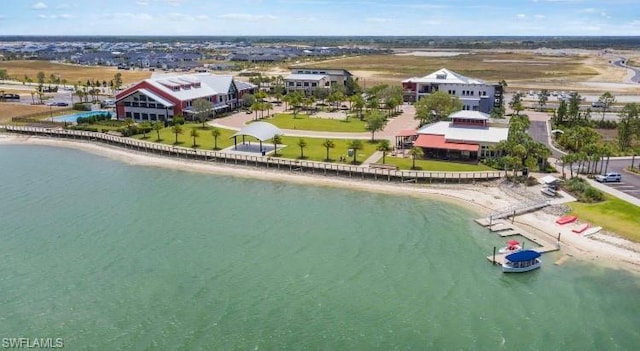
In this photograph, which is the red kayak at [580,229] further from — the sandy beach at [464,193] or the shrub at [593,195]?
the shrub at [593,195]

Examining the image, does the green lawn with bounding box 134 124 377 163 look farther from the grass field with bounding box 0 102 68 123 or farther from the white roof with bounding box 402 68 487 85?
→ the white roof with bounding box 402 68 487 85

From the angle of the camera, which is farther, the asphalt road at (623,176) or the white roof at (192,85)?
the white roof at (192,85)

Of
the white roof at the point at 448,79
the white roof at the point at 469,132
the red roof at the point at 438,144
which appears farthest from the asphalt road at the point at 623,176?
the white roof at the point at 448,79

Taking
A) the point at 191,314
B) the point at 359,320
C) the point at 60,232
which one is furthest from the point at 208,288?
the point at 60,232

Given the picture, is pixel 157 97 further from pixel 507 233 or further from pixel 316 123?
pixel 507 233

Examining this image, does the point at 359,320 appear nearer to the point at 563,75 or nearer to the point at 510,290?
the point at 510,290

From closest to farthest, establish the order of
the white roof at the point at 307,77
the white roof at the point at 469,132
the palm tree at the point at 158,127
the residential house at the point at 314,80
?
the white roof at the point at 469,132 → the palm tree at the point at 158,127 → the residential house at the point at 314,80 → the white roof at the point at 307,77
